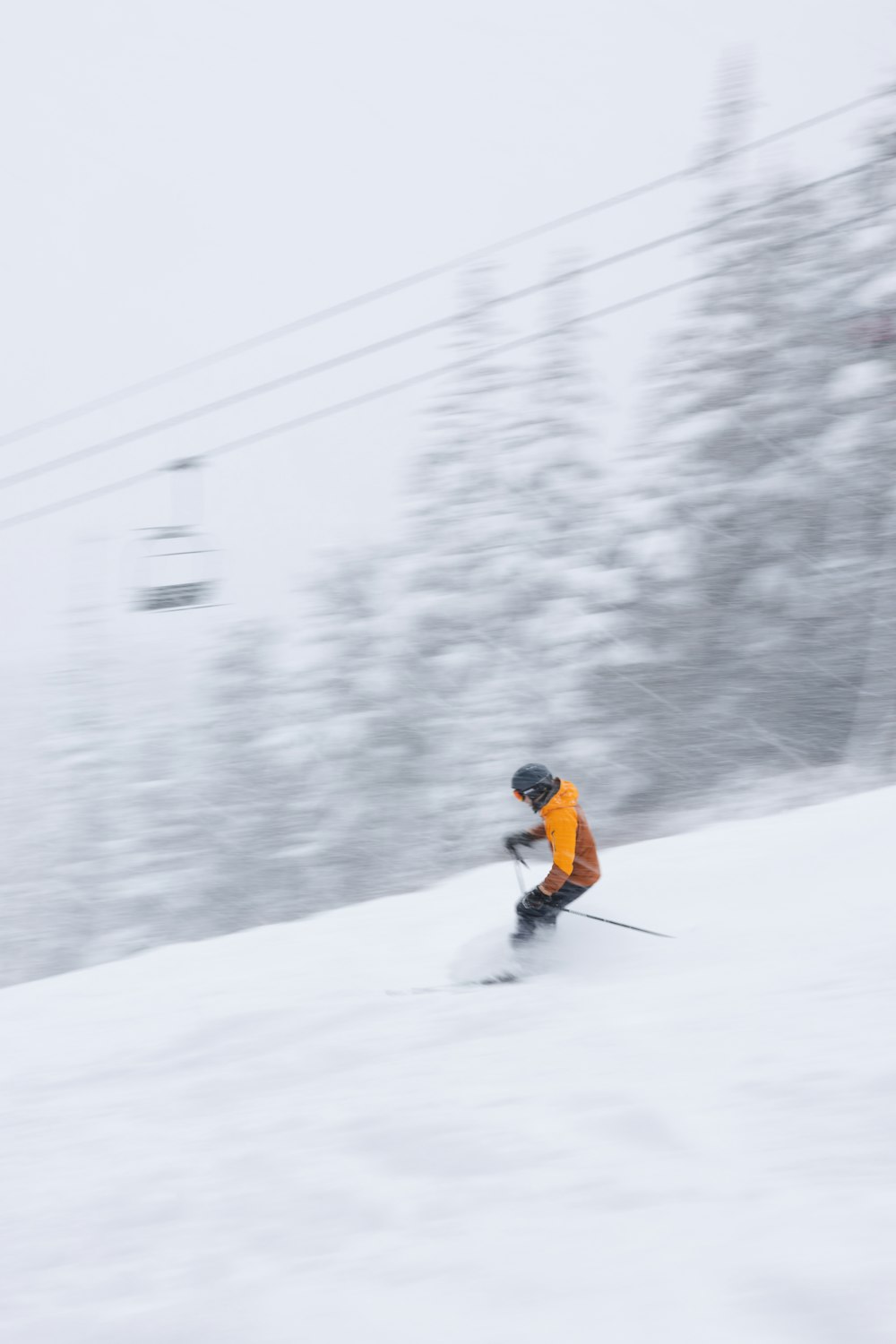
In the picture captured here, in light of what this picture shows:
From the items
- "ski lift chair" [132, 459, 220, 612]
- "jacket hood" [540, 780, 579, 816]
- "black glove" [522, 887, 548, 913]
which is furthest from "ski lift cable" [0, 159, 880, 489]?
"black glove" [522, 887, 548, 913]

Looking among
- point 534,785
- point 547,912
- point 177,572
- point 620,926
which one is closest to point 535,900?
point 547,912

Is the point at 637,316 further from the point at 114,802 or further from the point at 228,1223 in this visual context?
the point at 228,1223

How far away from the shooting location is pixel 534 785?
6684 millimetres

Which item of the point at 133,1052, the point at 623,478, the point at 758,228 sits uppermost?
the point at 758,228

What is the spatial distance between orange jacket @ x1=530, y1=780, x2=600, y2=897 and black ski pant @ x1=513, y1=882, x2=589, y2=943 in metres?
0.05

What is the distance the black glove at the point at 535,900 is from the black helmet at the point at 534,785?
0.54 m

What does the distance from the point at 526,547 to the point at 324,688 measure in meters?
4.27

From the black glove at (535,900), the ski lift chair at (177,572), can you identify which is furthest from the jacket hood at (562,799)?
the ski lift chair at (177,572)

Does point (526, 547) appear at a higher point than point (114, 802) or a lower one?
higher

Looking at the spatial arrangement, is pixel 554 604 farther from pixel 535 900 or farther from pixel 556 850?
pixel 556 850

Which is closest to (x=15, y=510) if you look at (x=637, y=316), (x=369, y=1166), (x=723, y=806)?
(x=637, y=316)

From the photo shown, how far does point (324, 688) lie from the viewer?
2070 centimetres

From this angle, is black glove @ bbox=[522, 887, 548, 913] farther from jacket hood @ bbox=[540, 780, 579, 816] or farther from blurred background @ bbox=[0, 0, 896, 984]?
blurred background @ bbox=[0, 0, 896, 984]

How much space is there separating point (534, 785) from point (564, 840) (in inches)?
14.7
